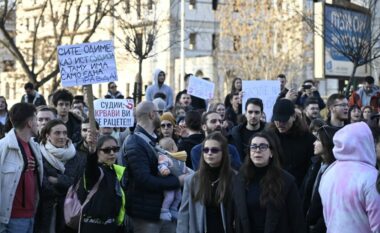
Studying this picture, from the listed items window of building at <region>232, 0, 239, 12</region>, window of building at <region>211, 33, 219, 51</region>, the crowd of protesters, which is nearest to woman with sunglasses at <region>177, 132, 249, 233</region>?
the crowd of protesters

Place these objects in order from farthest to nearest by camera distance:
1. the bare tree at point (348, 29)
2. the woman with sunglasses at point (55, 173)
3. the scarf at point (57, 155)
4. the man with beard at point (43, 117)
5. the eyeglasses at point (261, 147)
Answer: the bare tree at point (348, 29) < the man with beard at point (43, 117) < the scarf at point (57, 155) < the woman with sunglasses at point (55, 173) < the eyeglasses at point (261, 147)

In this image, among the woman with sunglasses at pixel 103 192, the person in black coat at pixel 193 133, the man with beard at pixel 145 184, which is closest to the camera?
the woman with sunglasses at pixel 103 192

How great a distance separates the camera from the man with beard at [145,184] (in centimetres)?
827

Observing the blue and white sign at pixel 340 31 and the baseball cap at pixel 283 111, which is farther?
the blue and white sign at pixel 340 31

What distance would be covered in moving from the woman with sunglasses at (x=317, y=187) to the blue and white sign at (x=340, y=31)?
12.9 m

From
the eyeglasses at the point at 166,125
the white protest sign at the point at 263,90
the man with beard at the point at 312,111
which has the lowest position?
the eyeglasses at the point at 166,125

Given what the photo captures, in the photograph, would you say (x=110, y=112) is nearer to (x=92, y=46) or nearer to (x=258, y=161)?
(x=92, y=46)

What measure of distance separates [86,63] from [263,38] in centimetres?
3830

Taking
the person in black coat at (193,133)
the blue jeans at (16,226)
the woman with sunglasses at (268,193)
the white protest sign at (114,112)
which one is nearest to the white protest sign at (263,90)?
the white protest sign at (114,112)

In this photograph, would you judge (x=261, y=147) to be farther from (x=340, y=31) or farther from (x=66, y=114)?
(x=340, y=31)

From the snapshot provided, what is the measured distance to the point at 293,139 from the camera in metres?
9.50

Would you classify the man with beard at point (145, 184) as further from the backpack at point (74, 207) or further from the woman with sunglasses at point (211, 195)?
the woman with sunglasses at point (211, 195)

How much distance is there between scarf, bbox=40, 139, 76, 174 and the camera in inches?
339

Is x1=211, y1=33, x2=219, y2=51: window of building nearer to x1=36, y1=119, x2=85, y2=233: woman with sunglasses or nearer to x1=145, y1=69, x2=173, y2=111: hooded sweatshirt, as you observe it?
x1=145, y1=69, x2=173, y2=111: hooded sweatshirt
